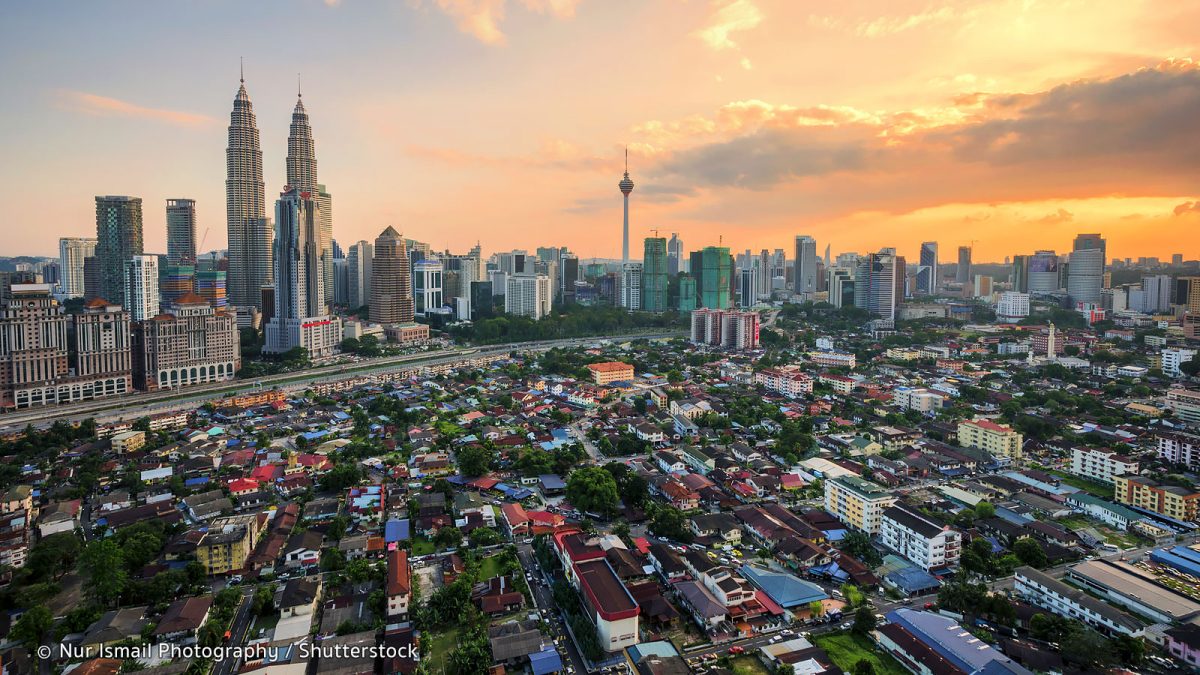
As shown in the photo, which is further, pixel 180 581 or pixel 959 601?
pixel 180 581

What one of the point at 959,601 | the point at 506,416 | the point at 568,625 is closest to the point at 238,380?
the point at 506,416

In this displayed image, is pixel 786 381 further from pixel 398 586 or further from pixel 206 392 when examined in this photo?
pixel 206 392

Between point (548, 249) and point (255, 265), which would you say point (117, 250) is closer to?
point (255, 265)

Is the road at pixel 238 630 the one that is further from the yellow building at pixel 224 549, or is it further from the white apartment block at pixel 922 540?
the white apartment block at pixel 922 540

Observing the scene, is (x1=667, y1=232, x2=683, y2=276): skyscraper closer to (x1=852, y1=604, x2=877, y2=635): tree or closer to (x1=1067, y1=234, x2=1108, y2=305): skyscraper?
(x1=1067, y1=234, x2=1108, y2=305): skyscraper

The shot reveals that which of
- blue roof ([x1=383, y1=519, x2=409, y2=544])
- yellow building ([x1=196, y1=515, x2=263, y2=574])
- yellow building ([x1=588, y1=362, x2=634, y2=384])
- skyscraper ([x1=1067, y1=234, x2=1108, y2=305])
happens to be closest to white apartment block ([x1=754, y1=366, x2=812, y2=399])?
yellow building ([x1=588, y1=362, x2=634, y2=384])

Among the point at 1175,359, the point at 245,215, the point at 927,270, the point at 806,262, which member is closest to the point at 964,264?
the point at 927,270

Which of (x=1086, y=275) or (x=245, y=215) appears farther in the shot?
(x=1086, y=275)

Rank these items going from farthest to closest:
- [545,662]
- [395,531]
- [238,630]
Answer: [395,531] < [238,630] < [545,662]
